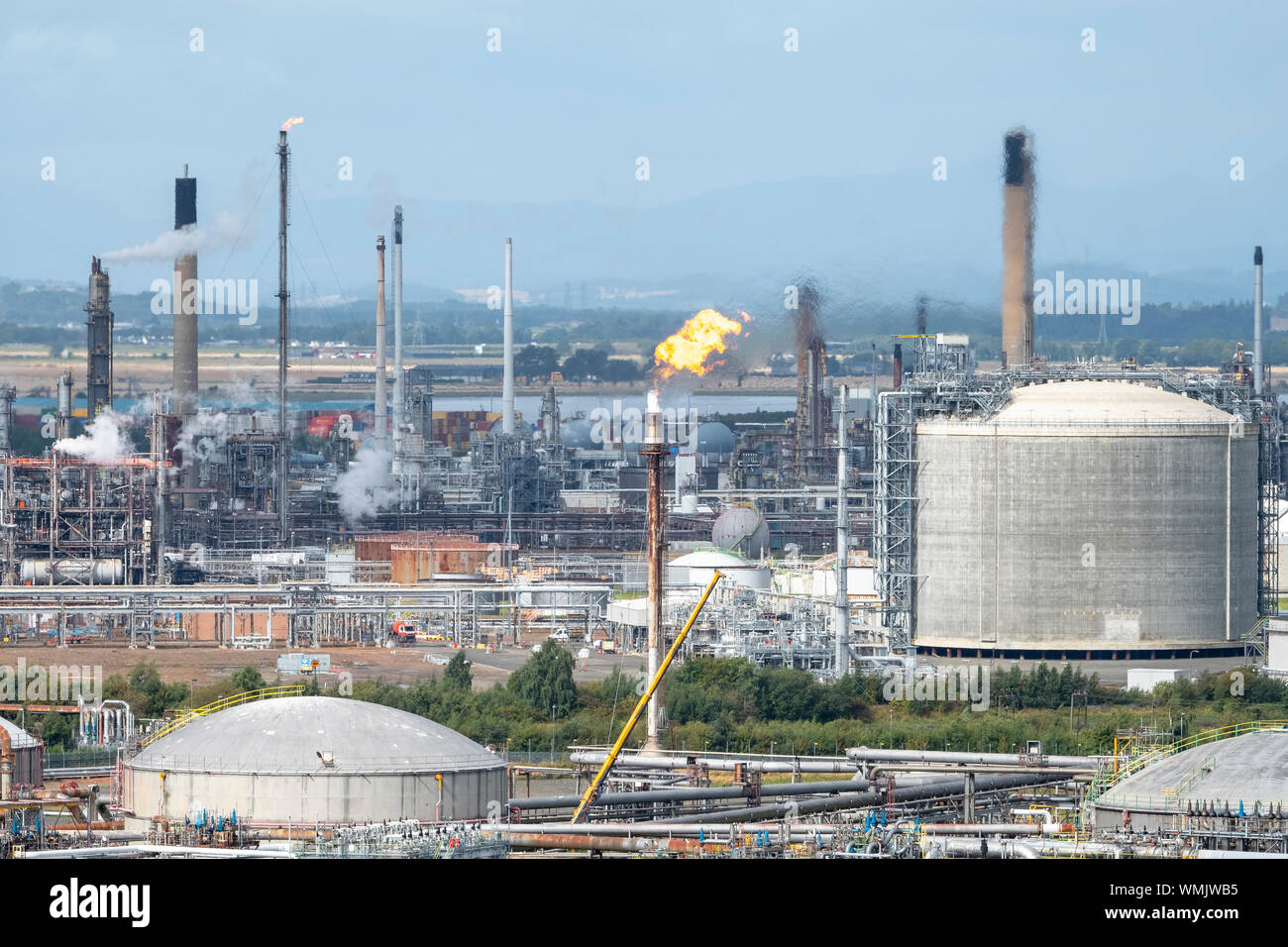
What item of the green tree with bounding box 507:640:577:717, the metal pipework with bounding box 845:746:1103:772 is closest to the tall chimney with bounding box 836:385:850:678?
the green tree with bounding box 507:640:577:717

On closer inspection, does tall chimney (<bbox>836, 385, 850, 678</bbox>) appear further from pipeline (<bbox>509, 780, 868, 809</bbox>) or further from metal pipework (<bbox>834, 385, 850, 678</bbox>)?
pipeline (<bbox>509, 780, 868, 809</bbox>)

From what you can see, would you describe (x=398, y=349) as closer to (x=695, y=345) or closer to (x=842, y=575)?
(x=695, y=345)

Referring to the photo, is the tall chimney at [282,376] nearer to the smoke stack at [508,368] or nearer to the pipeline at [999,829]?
the smoke stack at [508,368]

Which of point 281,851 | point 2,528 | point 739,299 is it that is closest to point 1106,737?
point 281,851

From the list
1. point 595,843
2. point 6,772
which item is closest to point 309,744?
point 6,772

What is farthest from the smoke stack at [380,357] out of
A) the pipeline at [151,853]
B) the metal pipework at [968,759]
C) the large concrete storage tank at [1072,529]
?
the pipeline at [151,853]
